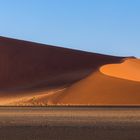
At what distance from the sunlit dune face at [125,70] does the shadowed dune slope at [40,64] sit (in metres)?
2.09

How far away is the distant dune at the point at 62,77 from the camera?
4722 cm

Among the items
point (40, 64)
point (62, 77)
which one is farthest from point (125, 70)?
point (40, 64)

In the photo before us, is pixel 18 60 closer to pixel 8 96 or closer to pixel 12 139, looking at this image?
pixel 8 96

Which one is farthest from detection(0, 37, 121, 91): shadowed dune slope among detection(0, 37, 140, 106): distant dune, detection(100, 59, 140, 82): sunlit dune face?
detection(100, 59, 140, 82): sunlit dune face

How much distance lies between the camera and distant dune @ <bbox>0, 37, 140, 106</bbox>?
155 feet

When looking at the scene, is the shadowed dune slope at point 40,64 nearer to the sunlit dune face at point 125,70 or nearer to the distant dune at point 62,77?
the distant dune at point 62,77

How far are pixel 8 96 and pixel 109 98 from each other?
1148 cm

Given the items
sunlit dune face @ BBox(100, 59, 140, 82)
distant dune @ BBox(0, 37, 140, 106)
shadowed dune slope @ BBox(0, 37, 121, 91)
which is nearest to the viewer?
distant dune @ BBox(0, 37, 140, 106)

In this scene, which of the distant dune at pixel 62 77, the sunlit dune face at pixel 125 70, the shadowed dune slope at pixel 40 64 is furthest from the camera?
the shadowed dune slope at pixel 40 64

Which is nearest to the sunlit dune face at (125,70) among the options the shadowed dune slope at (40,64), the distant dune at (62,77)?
the distant dune at (62,77)

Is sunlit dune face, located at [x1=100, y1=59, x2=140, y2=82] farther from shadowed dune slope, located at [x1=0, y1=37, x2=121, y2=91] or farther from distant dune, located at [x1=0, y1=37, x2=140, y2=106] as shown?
shadowed dune slope, located at [x1=0, y1=37, x2=121, y2=91]

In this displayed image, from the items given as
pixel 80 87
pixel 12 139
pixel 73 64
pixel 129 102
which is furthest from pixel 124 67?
pixel 12 139

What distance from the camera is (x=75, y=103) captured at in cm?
4562

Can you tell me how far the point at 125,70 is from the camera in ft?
213
